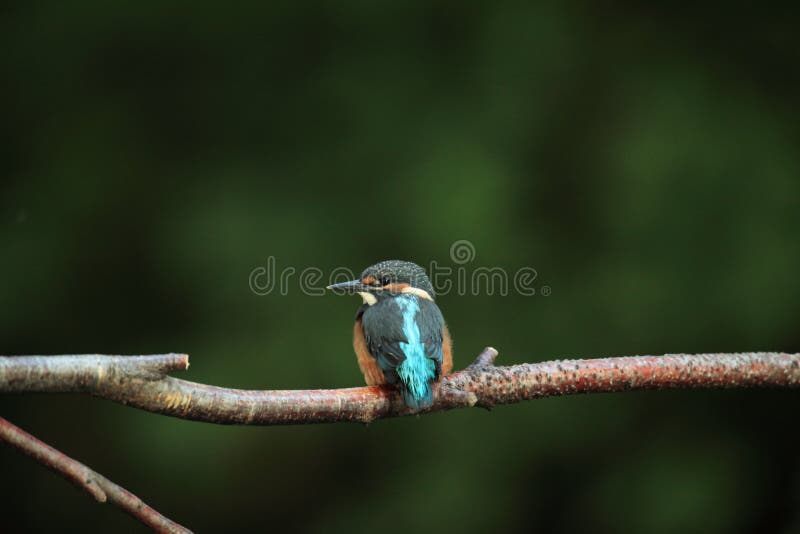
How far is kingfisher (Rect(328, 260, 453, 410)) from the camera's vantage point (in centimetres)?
170

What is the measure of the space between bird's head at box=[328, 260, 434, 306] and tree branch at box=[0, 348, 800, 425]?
59 centimetres

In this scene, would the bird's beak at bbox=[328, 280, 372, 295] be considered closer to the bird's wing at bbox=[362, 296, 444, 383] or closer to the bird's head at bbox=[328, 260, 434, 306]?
the bird's head at bbox=[328, 260, 434, 306]

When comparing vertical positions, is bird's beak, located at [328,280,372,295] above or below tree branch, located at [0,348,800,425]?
above

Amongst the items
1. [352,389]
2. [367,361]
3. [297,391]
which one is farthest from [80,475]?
[367,361]

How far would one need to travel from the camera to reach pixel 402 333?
6.38ft

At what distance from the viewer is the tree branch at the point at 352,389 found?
1129mm

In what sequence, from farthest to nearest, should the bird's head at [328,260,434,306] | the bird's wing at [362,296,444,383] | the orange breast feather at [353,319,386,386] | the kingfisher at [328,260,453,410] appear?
the bird's head at [328,260,434,306], the orange breast feather at [353,319,386,386], the bird's wing at [362,296,444,383], the kingfisher at [328,260,453,410]

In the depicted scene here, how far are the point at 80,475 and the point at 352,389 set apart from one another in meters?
0.57

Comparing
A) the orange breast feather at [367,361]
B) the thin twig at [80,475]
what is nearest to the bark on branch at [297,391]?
the thin twig at [80,475]

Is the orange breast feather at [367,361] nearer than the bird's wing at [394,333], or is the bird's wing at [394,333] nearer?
the bird's wing at [394,333]

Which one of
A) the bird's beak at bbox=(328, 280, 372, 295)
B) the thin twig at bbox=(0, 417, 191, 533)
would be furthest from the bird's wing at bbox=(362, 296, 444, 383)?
the thin twig at bbox=(0, 417, 191, 533)

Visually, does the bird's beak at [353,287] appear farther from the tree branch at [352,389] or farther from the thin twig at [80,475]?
the thin twig at [80,475]

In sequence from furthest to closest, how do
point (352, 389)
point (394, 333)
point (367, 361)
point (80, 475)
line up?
1. point (367, 361)
2. point (394, 333)
3. point (352, 389)
4. point (80, 475)

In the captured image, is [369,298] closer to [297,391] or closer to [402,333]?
[402,333]
